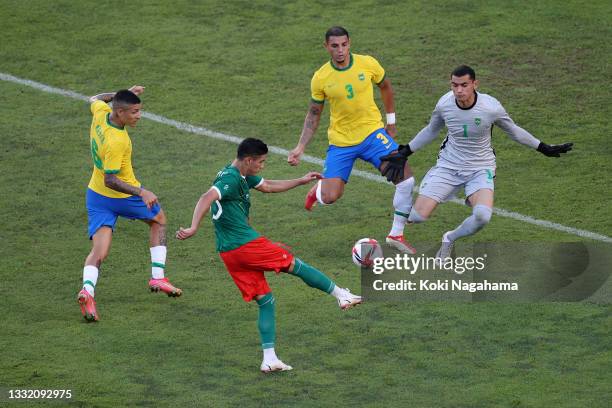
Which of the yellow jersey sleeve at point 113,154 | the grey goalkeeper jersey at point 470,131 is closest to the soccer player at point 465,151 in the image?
the grey goalkeeper jersey at point 470,131

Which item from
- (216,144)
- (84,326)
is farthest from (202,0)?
(84,326)

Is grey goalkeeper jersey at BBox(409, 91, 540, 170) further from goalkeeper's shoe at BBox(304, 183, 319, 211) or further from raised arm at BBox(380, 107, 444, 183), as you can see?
goalkeeper's shoe at BBox(304, 183, 319, 211)

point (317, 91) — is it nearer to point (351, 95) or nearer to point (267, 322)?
point (351, 95)

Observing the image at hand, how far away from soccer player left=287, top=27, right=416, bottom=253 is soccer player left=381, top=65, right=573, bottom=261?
0.20 metres

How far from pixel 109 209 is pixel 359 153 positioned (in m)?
3.01

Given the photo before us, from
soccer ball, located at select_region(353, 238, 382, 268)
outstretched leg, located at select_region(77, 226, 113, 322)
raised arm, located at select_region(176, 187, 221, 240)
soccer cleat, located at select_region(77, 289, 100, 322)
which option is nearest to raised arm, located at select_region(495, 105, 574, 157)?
soccer ball, located at select_region(353, 238, 382, 268)

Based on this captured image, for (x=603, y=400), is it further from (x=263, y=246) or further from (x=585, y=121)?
(x=585, y=121)

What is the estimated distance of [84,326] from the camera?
12.2 metres

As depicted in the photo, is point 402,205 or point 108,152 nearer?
point 108,152

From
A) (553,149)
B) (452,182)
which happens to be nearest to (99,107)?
(452,182)

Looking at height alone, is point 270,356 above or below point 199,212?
below

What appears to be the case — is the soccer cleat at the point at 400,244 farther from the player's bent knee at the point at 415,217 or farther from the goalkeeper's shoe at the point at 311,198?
the goalkeeper's shoe at the point at 311,198

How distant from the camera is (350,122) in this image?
13977mm

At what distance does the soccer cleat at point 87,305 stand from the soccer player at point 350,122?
290 centimetres
